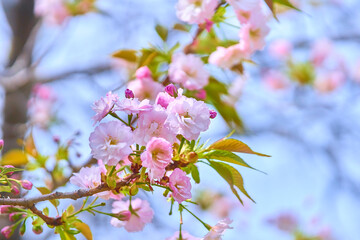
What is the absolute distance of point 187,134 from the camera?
0.72 meters

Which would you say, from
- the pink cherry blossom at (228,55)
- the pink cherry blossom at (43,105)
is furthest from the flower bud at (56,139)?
the pink cherry blossom at (43,105)

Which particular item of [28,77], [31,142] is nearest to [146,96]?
[31,142]

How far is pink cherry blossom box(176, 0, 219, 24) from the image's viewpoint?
1.08 m

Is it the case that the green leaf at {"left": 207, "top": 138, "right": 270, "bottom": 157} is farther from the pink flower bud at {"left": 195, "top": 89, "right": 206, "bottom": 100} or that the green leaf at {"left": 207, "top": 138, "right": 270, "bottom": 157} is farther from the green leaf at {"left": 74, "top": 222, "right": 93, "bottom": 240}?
the pink flower bud at {"left": 195, "top": 89, "right": 206, "bottom": 100}

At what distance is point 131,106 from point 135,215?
27 cm

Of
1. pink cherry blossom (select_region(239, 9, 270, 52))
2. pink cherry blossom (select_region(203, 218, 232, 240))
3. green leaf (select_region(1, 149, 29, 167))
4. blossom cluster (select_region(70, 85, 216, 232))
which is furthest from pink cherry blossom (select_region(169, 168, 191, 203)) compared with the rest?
green leaf (select_region(1, 149, 29, 167))

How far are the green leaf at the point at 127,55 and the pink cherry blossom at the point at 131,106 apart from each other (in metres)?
0.55

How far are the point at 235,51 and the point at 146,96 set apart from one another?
0.85 feet

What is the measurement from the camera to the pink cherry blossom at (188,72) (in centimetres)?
115

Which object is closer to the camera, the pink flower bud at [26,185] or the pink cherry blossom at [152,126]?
the pink cherry blossom at [152,126]

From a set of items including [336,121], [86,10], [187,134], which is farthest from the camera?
[336,121]

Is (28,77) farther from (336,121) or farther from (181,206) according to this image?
(336,121)

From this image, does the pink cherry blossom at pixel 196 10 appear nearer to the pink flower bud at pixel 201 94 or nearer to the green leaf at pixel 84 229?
the pink flower bud at pixel 201 94

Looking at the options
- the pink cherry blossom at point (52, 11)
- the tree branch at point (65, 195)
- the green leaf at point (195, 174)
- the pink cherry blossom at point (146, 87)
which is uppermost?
the tree branch at point (65, 195)
